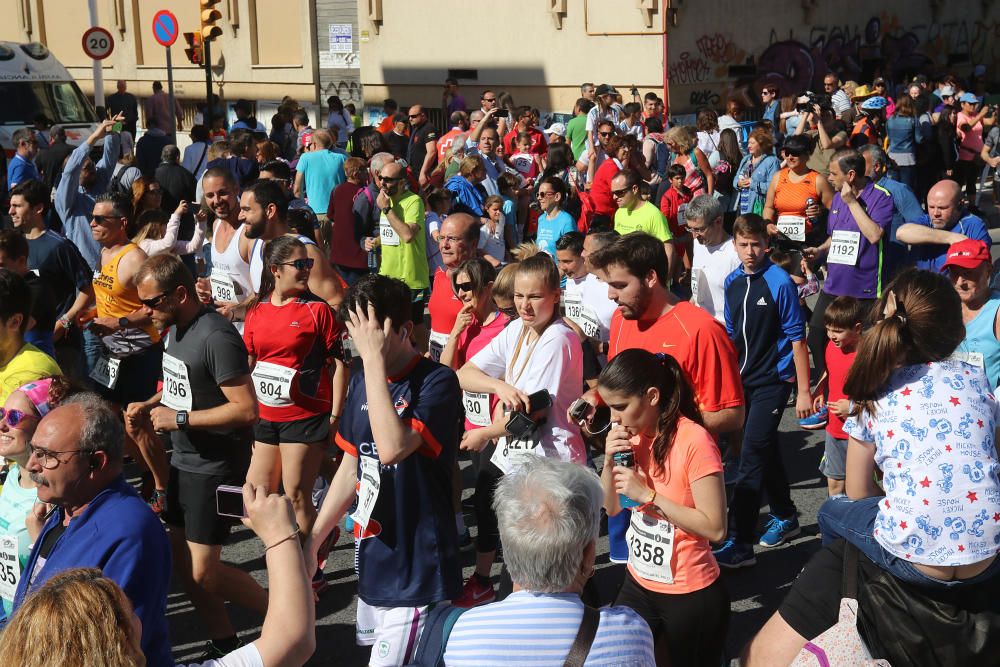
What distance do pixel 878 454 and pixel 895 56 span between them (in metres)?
27.3

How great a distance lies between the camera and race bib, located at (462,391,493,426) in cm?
574

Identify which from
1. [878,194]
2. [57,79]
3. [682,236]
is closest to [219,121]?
[57,79]

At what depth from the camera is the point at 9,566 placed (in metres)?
4.03

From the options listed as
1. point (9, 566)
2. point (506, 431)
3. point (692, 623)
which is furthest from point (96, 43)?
point (692, 623)

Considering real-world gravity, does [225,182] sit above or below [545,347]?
above

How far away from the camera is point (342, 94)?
88.6ft

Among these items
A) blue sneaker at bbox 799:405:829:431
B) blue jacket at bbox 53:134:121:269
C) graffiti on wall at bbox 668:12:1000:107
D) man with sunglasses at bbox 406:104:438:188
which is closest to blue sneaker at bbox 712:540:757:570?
blue sneaker at bbox 799:405:829:431

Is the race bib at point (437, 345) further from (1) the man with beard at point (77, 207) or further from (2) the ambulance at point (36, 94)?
(2) the ambulance at point (36, 94)

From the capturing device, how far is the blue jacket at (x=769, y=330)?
604 cm

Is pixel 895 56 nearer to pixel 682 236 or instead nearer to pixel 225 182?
pixel 682 236

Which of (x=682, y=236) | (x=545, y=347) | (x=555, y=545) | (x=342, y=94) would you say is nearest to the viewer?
(x=555, y=545)

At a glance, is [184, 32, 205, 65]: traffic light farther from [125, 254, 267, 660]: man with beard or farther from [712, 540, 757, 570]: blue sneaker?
[712, 540, 757, 570]: blue sneaker

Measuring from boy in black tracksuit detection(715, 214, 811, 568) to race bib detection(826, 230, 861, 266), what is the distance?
1712mm

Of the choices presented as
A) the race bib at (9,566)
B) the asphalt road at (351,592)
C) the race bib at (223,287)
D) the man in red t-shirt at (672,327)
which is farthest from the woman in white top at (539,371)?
the race bib at (223,287)
